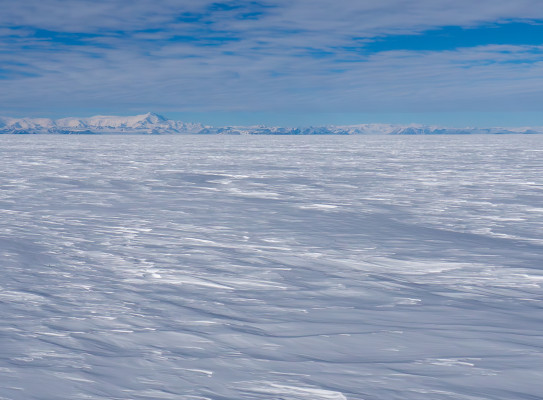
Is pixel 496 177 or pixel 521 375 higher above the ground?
pixel 496 177

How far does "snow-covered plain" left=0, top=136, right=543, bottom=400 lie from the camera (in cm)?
278

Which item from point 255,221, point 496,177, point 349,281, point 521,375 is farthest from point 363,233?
point 496,177

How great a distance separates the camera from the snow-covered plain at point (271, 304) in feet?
9.13

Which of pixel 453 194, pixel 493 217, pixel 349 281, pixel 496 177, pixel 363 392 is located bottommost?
pixel 363 392

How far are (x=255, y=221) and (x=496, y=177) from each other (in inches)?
395

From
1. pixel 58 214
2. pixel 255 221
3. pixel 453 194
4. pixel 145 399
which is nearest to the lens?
pixel 145 399

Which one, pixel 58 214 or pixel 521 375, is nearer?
pixel 521 375

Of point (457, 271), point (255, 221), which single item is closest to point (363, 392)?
point (457, 271)

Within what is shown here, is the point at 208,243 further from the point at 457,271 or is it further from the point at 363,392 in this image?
the point at 363,392

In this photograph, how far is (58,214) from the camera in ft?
28.3

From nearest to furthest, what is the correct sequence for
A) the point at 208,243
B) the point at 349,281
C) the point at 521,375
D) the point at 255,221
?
the point at 521,375
the point at 349,281
the point at 208,243
the point at 255,221

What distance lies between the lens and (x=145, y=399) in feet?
8.42

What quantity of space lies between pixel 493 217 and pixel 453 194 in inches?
125

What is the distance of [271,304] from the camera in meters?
4.12
